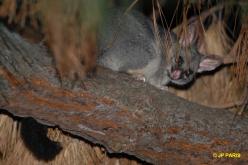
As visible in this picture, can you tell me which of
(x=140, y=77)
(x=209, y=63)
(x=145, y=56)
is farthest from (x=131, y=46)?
(x=209, y=63)

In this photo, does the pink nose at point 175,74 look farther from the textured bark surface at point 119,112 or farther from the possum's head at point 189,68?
the textured bark surface at point 119,112

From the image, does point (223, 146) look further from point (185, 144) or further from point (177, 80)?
point (177, 80)

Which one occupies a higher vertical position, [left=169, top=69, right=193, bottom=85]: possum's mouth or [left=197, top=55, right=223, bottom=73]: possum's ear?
[left=197, top=55, right=223, bottom=73]: possum's ear

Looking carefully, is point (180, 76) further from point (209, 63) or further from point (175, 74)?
point (209, 63)

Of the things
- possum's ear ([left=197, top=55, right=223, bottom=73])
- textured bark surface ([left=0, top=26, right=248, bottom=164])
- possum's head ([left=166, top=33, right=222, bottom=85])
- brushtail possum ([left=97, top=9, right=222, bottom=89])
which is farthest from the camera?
possum's head ([left=166, top=33, right=222, bottom=85])

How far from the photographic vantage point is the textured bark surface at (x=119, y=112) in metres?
2.51

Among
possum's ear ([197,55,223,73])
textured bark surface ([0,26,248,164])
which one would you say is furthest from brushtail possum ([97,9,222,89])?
textured bark surface ([0,26,248,164])

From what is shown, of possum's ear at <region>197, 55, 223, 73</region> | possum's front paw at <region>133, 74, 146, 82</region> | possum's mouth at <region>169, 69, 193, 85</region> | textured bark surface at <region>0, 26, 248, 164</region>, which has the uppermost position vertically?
possum's ear at <region>197, 55, 223, 73</region>

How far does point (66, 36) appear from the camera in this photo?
1.94 meters

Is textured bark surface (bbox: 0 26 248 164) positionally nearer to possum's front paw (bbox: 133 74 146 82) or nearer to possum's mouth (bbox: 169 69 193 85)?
possum's front paw (bbox: 133 74 146 82)

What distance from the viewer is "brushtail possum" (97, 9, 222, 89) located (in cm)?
393

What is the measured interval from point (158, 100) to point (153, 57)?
136 centimetres

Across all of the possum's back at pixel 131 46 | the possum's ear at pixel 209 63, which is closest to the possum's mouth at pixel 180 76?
the possum's ear at pixel 209 63

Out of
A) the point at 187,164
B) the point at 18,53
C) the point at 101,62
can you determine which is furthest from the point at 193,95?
the point at 18,53
